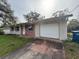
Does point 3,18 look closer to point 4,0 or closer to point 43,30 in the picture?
point 4,0

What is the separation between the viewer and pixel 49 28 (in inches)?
673

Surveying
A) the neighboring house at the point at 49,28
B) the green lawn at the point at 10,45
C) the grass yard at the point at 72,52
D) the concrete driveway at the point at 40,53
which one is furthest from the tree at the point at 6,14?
the grass yard at the point at 72,52

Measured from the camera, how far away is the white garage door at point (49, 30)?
15.9m

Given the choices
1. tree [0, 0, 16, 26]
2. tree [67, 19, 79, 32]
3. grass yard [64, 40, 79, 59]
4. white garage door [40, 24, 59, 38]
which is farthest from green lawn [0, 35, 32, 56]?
tree [67, 19, 79, 32]

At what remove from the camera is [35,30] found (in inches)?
799

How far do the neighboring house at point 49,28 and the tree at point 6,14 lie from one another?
21.6 feet

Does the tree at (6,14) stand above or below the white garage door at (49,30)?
above

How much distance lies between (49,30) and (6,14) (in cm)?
1591

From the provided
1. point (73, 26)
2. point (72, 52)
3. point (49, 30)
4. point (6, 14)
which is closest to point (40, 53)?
point (72, 52)

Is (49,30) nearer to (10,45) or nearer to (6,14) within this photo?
(10,45)

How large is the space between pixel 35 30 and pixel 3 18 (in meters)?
12.7

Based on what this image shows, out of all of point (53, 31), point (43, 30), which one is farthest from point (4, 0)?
point (53, 31)

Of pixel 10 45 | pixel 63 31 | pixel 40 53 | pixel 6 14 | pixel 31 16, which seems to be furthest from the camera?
pixel 31 16

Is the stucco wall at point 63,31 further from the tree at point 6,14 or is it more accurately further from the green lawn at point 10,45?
the tree at point 6,14
